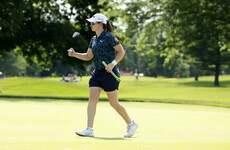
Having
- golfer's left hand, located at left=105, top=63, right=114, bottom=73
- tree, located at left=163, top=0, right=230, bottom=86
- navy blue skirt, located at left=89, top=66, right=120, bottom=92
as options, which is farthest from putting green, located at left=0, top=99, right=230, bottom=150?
tree, located at left=163, top=0, right=230, bottom=86

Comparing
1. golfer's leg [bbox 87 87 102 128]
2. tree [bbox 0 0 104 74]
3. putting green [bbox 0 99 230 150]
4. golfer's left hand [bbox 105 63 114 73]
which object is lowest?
putting green [bbox 0 99 230 150]

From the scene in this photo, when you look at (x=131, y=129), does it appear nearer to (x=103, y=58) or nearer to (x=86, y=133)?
(x=86, y=133)

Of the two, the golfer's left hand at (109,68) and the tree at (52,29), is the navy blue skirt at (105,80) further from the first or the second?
the tree at (52,29)

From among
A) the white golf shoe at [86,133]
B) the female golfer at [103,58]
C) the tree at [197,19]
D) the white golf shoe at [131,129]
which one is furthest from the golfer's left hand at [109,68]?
the tree at [197,19]

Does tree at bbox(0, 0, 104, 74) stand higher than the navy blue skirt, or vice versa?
tree at bbox(0, 0, 104, 74)

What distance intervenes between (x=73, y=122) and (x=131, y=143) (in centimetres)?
333

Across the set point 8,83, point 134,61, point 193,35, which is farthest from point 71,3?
point 134,61

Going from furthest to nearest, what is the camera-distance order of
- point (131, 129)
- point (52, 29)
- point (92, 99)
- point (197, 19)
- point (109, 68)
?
point (52, 29) < point (197, 19) < point (131, 129) < point (92, 99) < point (109, 68)

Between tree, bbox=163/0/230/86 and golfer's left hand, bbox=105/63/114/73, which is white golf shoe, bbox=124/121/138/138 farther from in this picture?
tree, bbox=163/0/230/86

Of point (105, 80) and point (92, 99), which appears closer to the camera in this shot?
point (105, 80)

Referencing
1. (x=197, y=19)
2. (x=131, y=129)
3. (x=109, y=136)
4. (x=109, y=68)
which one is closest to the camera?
(x=109, y=68)

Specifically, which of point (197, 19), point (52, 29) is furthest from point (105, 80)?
point (52, 29)

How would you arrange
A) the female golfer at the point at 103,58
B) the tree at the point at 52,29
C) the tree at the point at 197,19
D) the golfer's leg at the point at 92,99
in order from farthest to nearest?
the tree at the point at 52,29
the tree at the point at 197,19
the golfer's leg at the point at 92,99
the female golfer at the point at 103,58

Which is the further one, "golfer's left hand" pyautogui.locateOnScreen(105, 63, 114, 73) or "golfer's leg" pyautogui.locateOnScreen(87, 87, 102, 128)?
"golfer's leg" pyautogui.locateOnScreen(87, 87, 102, 128)
